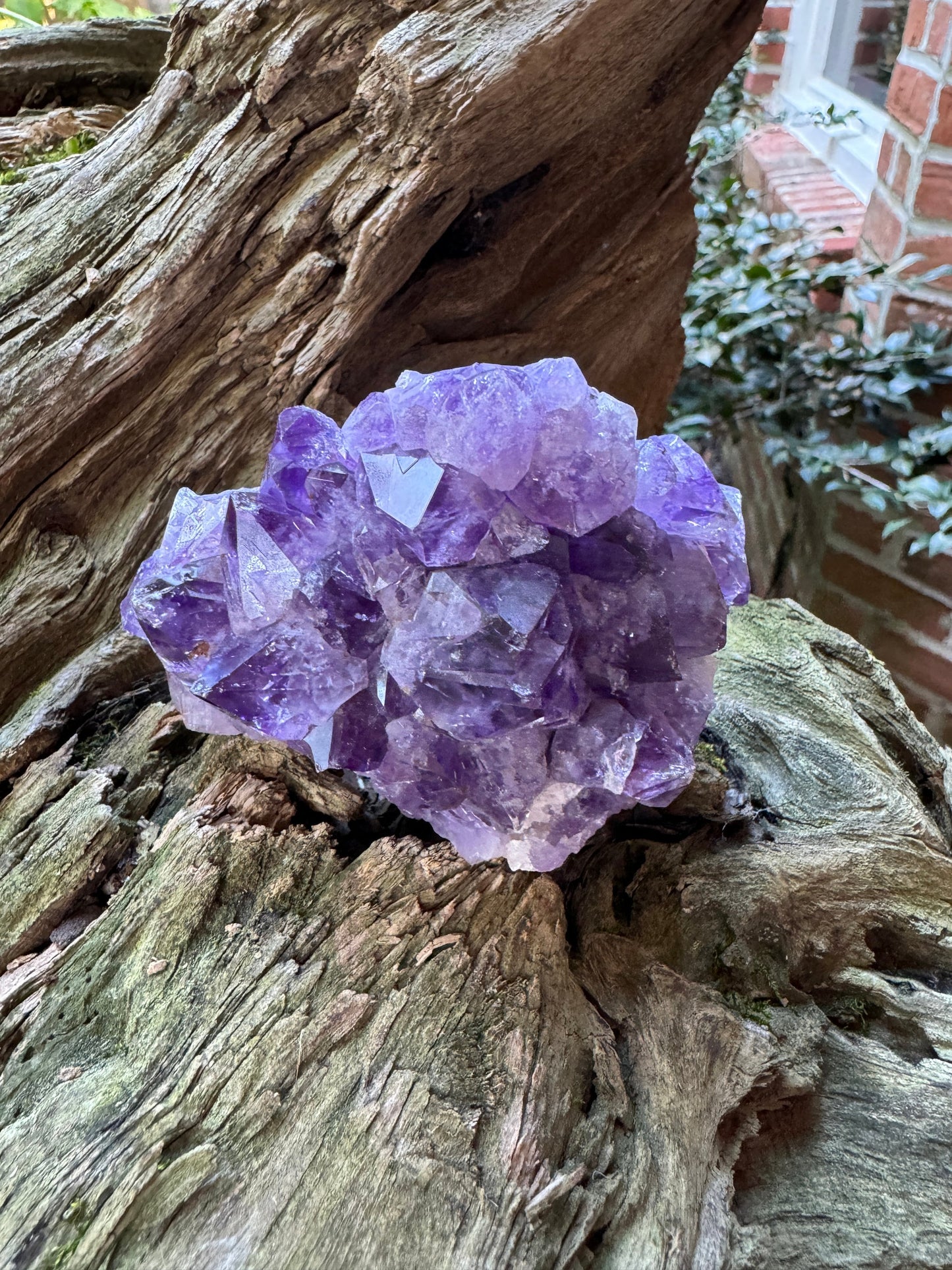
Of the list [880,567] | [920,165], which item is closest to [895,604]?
[880,567]

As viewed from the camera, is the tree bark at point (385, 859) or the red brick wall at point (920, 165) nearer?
the tree bark at point (385, 859)

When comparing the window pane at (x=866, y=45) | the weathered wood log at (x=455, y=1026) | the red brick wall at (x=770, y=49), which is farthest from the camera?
the red brick wall at (x=770, y=49)

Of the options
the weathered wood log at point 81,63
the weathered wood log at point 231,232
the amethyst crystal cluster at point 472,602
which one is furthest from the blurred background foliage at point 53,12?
the amethyst crystal cluster at point 472,602

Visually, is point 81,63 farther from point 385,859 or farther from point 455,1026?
point 455,1026

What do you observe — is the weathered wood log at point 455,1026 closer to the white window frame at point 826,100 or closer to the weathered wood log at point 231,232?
the weathered wood log at point 231,232

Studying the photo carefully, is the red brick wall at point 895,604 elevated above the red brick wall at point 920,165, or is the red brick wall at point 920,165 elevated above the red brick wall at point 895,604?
the red brick wall at point 920,165

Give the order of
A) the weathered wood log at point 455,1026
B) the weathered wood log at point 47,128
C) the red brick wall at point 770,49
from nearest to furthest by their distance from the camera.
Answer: the weathered wood log at point 455,1026
the weathered wood log at point 47,128
the red brick wall at point 770,49
